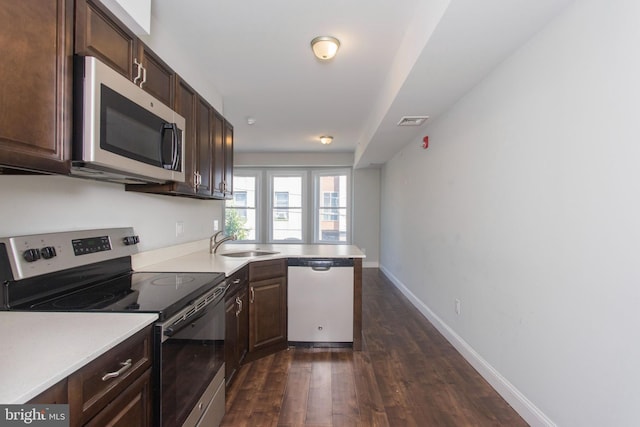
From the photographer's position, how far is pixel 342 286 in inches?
113

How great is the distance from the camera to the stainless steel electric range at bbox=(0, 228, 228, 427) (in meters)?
1.21

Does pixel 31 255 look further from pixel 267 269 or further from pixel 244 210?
pixel 244 210

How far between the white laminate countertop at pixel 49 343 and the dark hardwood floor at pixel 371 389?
115 cm

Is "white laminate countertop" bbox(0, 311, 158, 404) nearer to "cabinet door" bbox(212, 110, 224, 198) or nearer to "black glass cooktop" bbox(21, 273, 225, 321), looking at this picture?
"black glass cooktop" bbox(21, 273, 225, 321)

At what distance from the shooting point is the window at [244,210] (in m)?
7.32

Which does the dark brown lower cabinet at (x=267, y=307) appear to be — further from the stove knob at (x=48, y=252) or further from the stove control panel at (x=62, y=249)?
the stove knob at (x=48, y=252)

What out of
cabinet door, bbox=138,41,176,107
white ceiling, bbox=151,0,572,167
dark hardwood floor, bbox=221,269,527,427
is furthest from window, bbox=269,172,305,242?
cabinet door, bbox=138,41,176,107

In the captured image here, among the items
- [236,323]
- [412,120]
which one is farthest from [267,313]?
[412,120]

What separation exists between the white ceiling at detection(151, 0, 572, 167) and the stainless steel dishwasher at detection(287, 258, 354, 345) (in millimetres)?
1572

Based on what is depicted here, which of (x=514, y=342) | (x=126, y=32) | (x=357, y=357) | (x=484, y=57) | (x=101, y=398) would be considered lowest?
(x=357, y=357)

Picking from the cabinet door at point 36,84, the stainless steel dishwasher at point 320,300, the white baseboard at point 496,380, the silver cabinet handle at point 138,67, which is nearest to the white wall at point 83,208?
the cabinet door at point 36,84

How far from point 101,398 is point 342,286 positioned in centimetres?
211

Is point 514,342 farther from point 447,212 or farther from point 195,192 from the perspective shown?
point 195,192

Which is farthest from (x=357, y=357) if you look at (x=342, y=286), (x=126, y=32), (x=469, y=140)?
(x=126, y=32)
